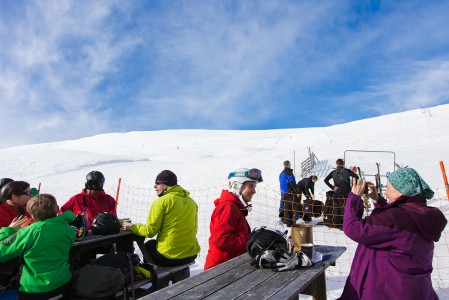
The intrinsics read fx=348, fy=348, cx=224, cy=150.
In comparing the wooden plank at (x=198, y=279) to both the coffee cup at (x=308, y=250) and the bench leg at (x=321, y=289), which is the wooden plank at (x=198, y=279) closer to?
the coffee cup at (x=308, y=250)

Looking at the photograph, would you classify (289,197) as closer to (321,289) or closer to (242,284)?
(321,289)

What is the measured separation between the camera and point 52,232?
3268 millimetres

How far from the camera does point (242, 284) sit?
2715 mm

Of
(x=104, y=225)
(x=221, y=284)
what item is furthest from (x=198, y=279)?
(x=104, y=225)

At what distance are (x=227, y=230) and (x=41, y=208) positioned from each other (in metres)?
1.77

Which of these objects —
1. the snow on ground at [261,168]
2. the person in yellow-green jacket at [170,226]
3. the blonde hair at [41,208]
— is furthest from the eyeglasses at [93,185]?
the snow on ground at [261,168]

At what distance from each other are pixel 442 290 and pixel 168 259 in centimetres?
380

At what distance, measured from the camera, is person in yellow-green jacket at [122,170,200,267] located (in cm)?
424

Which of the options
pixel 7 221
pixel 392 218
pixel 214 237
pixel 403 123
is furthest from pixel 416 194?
pixel 403 123

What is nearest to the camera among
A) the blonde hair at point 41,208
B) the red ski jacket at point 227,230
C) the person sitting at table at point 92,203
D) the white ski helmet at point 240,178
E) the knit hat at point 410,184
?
the knit hat at point 410,184

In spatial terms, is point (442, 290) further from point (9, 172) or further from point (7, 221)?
point (9, 172)

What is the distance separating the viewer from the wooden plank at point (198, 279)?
2.50 metres

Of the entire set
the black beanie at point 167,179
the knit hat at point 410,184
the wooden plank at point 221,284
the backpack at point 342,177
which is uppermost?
the backpack at point 342,177

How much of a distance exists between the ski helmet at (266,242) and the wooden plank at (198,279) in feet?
0.75
